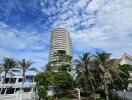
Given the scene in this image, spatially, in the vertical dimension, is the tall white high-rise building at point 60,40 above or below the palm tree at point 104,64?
above

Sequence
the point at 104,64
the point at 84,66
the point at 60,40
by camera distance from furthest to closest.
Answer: the point at 60,40 → the point at 84,66 → the point at 104,64

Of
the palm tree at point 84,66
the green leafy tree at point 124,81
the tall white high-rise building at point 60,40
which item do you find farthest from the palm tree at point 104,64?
the tall white high-rise building at point 60,40

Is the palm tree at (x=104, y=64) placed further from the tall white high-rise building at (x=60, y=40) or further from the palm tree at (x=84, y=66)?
the tall white high-rise building at (x=60, y=40)

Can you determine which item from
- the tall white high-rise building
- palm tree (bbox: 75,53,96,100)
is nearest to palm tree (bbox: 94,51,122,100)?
palm tree (bbox: 75,53,96,100)

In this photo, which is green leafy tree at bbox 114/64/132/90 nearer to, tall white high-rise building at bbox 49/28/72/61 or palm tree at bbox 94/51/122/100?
palm tree at bbox 94/51/122/100

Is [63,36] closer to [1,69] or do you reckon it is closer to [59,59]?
[59,59]

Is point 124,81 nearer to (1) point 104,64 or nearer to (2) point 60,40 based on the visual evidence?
(1) point 104,64

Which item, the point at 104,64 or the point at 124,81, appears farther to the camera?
the point at 124,81

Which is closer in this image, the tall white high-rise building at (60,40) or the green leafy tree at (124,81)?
the green leafy tree at (124,81)

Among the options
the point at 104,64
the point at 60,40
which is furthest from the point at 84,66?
the point at 60,40

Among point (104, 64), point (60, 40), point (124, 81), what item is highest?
point (60, 40)

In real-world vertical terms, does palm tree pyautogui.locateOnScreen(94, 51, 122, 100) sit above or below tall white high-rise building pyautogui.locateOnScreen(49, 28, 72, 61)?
below

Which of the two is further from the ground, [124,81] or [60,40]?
[60,40]

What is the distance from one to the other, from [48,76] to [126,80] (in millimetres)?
18973
